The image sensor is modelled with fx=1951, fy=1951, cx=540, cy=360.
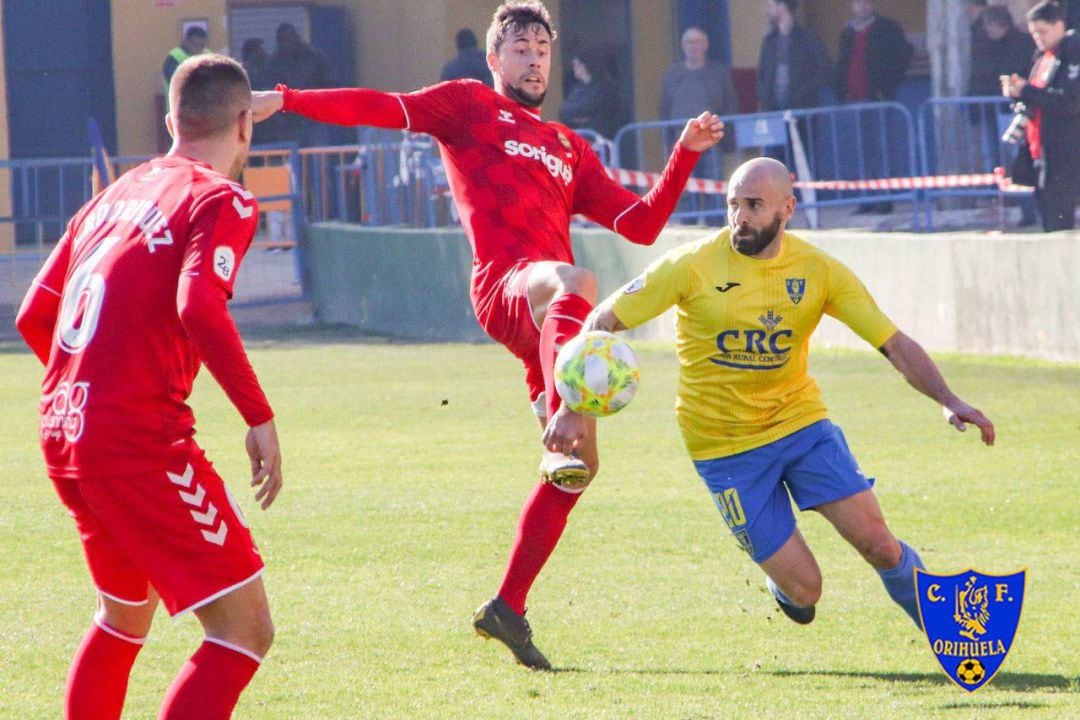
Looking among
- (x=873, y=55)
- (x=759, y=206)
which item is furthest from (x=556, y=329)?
(x=873, y=55)

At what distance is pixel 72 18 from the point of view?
2627 cm

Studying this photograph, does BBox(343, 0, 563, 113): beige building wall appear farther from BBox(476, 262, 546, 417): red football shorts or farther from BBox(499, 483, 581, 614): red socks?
BBox(499, 483, 581, 614): red socks

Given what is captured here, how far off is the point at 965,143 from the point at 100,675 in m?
12.6

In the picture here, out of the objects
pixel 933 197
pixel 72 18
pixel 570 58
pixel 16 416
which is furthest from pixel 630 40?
pixel 16 416

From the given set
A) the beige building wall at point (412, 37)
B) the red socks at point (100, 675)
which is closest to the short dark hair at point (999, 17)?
the beige building wall at point (412, 37)

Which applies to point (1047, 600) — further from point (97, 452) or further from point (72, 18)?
point (72, 18)

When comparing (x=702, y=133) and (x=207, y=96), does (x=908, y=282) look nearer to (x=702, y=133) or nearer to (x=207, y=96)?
(x=702, y=133)

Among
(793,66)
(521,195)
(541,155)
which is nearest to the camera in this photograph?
(521,195)

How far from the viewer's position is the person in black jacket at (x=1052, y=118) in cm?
1416

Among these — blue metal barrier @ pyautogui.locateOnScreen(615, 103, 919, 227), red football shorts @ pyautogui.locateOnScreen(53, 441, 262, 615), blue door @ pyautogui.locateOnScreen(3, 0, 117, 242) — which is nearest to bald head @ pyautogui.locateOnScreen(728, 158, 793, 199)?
red football shorts @ pyautogui.locateOnScreen(53, 441, 262, 615)

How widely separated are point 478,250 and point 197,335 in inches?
109

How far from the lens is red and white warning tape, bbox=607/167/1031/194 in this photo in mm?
15195

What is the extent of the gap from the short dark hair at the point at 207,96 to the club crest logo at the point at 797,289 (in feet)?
7.71

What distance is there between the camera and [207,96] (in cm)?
471
